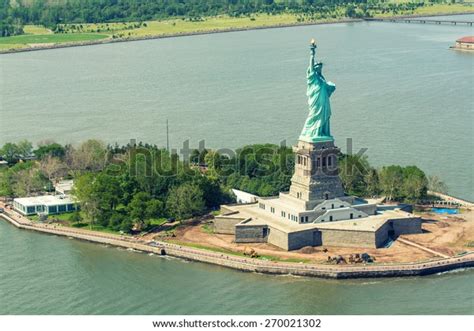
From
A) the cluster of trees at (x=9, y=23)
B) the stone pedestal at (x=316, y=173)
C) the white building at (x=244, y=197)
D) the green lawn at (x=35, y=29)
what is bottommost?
the white building at (x=244, y=197)

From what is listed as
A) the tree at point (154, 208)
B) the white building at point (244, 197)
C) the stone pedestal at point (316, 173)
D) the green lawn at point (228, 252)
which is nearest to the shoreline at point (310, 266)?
the green lawn at point (228, 252)

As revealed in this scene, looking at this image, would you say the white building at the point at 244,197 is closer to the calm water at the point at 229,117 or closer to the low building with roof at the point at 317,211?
the low building with roof at the point at 317,211

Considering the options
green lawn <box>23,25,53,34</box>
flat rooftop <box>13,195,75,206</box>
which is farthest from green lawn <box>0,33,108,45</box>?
flat rooftop <box>13,195,75,206</box>

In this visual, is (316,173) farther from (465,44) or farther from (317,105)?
(465,44)

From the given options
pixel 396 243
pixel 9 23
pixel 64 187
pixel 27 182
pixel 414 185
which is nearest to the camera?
pixel 396 243

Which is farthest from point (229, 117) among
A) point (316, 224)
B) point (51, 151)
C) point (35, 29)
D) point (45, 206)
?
point (35, 29)

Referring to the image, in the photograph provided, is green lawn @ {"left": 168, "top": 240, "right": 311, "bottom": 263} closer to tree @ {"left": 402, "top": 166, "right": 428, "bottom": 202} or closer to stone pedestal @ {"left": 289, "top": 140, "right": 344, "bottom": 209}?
stone pedestal @ {"left": 289, "top": 140, "right": 344, "bottom": 209}

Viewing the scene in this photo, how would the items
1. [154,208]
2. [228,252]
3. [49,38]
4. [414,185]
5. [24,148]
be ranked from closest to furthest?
1. [228,252]
2. [154,208]
3. [414,185]
4. [24,148]
5. [49,38]
